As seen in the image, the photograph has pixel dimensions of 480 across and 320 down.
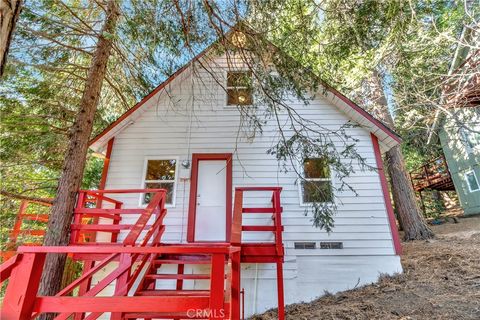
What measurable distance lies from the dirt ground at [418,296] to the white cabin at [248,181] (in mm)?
344

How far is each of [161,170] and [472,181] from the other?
12693mm

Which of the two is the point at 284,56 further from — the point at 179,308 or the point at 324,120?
the point at 179,308

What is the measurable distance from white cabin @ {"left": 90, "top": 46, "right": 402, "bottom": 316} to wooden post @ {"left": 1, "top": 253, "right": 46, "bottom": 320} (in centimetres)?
336

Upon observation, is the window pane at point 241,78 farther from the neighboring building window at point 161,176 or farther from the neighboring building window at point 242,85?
the neighboring building window at point 161,176

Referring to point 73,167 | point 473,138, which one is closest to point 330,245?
point 73,167

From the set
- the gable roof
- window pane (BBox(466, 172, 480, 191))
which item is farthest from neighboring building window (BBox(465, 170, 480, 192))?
the gable roof

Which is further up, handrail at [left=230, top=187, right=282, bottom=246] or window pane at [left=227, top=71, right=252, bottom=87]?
window pane at [left=227, top=71, right=252, bottom=87]

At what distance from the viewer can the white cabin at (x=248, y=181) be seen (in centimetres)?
470

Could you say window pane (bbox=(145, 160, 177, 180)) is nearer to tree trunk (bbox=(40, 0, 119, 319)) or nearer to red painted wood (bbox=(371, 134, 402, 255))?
tree trunk (bbox=(40, 0, 119, 319))

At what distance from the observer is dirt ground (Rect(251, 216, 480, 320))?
129 inches

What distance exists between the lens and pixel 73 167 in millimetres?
3887

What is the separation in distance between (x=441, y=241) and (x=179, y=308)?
7744 mm

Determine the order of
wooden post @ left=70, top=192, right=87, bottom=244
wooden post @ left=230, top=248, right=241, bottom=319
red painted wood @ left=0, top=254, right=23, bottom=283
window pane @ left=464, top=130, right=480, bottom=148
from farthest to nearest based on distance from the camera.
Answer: window pane @ left=464, top=130, right=480, bottom=148 < wooden post @ left=70, top=192, right=87, bottom=244 < wooden post @ left=230, top=248, right=241, bottom=319 < red painted wood @ left=0, top=254, right=23, bottom=283

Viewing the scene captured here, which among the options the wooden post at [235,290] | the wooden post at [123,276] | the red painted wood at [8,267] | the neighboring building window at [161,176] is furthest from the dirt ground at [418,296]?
the red painted wood at [8,267]
